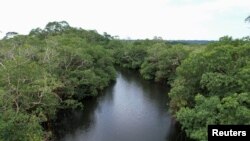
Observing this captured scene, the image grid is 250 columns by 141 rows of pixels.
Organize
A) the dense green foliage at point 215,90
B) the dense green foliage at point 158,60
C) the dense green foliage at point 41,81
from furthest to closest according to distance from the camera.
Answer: the dense green foliage at point 158,60
the dense green foliage at point 215,90
the dense green foliage at point 41,81

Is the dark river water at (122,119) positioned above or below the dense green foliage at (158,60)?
below

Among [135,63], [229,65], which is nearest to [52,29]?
[135,63]

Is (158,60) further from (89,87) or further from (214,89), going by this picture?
(214,89)

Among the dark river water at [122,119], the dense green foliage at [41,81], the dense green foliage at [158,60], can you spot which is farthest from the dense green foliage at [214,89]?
the dense green foliage at [158,60]

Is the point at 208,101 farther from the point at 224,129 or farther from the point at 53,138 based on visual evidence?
the point at 53,138

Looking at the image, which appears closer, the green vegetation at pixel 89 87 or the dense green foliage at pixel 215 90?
the green vegetation at pixel 89 87

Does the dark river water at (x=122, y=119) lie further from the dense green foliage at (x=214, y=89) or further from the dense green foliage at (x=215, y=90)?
the dense green foliage at (x=215, y=90)

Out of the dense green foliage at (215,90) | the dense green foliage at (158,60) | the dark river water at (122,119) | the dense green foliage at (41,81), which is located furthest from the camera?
the dense green foliage at (158,60)

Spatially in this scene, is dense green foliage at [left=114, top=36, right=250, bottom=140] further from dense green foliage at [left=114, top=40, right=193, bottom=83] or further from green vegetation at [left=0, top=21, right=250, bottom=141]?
dense green foliage at [left=114, top=40, right=193, bottom=83]
